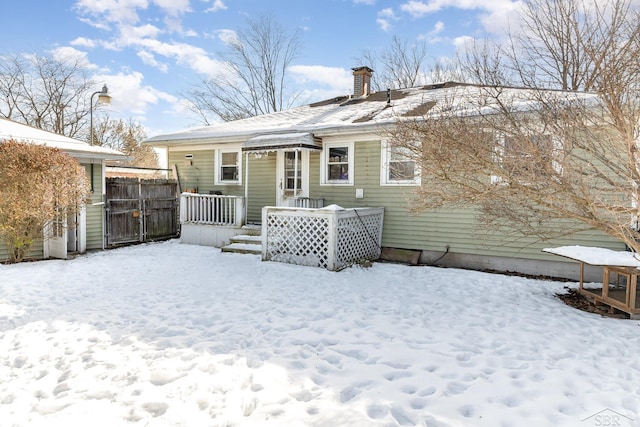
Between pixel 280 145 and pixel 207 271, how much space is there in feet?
11.3

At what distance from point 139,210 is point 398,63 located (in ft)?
56.1

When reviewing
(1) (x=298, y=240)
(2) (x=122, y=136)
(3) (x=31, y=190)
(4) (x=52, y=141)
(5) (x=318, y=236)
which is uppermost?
(2) (x=122, y=136)

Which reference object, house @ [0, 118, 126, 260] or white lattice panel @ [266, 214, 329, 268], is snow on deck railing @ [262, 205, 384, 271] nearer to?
white lattice panel @ [266, 214, 329, 268]

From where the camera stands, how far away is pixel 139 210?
34.4 ft

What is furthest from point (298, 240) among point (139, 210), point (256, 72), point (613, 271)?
point (256, 72)

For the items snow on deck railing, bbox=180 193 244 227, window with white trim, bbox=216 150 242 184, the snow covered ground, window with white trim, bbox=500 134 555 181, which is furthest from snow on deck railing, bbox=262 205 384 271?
window with white trim, bbox=500 134 555 181

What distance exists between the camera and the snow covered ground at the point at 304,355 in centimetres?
268

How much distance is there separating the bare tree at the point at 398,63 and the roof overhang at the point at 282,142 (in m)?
14.4

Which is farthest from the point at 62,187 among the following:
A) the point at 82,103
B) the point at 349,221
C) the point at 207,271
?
the point at 82,103

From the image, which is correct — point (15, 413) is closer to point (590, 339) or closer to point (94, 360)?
point (94, 360)

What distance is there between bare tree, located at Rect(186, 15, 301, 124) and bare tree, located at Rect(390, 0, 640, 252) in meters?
20.7

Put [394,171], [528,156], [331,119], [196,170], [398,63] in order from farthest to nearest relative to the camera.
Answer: [398,63] → [196,170] → [331,119] → [394,171] → [528,156]

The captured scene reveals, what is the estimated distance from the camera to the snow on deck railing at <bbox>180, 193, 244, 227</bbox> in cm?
954

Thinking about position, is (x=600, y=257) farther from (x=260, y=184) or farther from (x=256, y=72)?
(x=256, y=72)
